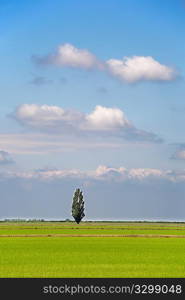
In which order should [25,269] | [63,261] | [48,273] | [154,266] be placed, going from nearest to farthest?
[48,273]
[25,269]
[154,266]
[63,261]

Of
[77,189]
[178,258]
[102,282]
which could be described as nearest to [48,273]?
[102,282]

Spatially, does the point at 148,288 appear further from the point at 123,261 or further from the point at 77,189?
the point at 77,189

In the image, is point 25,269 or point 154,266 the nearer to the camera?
point 25,269

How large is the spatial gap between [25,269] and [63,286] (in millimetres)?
10123

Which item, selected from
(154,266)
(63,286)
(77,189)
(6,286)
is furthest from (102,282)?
(77,189)

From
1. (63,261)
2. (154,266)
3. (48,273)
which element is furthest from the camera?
(63,261)

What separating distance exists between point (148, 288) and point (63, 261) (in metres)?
17.6

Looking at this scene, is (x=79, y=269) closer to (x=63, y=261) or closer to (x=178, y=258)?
(x=63, y=261)

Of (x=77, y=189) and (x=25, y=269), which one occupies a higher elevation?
(x=77, y=189)

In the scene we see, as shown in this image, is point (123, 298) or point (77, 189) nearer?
point (123, 298)

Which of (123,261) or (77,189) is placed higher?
(77,189)

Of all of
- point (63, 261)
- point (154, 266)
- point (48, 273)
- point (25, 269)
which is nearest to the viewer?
point (48, 273)

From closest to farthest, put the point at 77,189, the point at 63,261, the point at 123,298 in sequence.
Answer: the point at 123,298 < the point at 63,261 < the point at 77,189

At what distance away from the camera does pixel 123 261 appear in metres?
45.7
